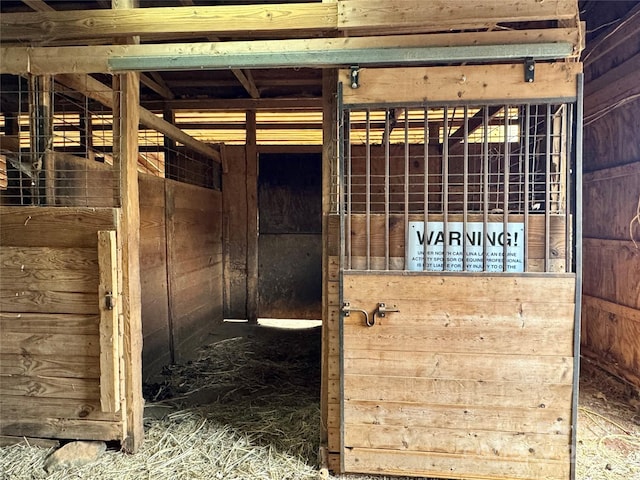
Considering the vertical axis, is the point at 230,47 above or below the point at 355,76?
above

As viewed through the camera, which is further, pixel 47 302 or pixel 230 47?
pixel 47 302

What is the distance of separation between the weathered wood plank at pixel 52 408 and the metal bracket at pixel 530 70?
8.87ft

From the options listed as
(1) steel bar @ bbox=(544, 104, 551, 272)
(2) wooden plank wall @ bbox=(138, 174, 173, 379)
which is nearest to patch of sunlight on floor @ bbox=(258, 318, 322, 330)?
(2) wooden plank wall @ bbox=(138, 174, 173, 379)

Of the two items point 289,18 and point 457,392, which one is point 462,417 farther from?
point 289,18

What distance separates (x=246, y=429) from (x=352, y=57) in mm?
2224

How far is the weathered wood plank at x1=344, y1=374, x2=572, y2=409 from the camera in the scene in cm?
191

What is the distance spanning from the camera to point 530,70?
6.01ft

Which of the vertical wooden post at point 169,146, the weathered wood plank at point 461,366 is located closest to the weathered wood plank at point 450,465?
the weathered wood plank at point 461,366

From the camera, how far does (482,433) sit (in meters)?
1.95

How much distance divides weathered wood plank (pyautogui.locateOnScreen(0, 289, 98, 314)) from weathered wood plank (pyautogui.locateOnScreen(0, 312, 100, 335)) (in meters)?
0.03

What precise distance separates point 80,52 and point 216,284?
10.1ft

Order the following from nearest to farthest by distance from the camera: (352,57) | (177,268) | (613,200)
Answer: (352,57) → (613,200) → (177,268)

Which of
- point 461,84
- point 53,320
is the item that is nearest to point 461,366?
point 461,84

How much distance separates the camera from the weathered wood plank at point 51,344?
2.14 m
